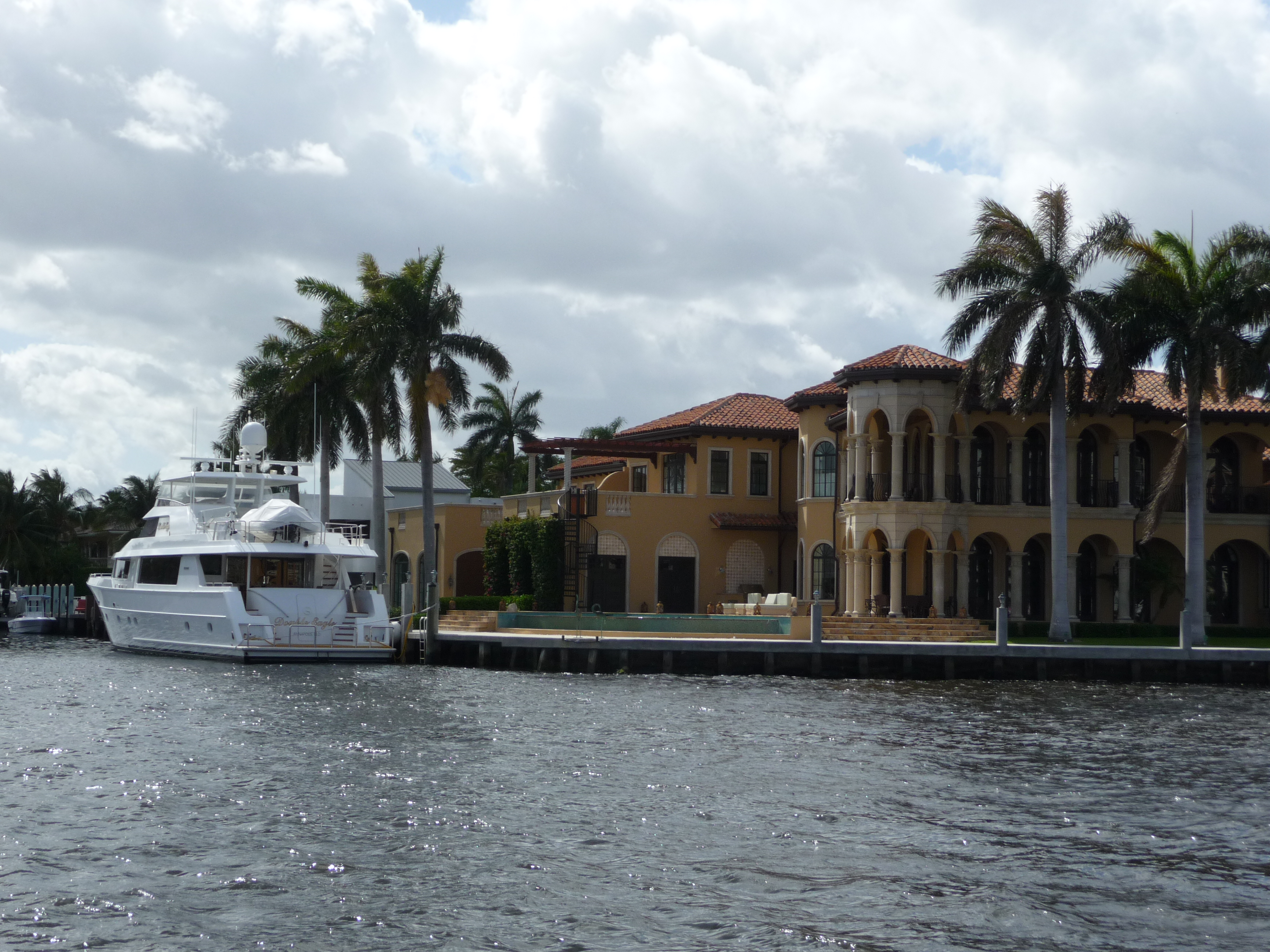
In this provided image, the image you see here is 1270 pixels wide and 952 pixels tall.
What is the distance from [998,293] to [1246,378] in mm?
7157

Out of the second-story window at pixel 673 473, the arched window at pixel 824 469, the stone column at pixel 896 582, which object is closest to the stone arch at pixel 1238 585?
the stone column at pixel 896 582

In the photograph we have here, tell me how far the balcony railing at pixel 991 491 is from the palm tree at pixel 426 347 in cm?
1624

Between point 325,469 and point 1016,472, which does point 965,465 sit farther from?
point 325,469

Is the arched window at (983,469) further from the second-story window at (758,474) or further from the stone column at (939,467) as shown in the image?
the second-story window at (758,474)

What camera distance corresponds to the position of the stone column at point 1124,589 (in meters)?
48.9

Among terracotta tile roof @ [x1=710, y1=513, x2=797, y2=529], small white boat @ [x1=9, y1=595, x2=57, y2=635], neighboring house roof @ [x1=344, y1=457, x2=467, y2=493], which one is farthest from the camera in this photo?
neighboring house roof @ [x1=344, y1=457, x2=467, y2=493]

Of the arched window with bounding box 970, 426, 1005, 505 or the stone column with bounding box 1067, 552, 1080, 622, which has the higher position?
the arched window with bounding box 970, 426, 1005, 505

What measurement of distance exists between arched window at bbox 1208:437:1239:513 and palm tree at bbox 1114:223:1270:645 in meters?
6.64

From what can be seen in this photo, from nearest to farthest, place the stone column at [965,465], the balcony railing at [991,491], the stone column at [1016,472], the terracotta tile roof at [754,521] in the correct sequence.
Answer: the stone column at [965,465] → the stone column at [1016,472] → the balcony railing at [991,491] → the terracotta tile roof at [754,521]

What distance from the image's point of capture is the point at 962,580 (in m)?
47.7

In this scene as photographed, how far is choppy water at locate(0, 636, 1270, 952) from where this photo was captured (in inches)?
532

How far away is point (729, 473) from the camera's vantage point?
54688 mm

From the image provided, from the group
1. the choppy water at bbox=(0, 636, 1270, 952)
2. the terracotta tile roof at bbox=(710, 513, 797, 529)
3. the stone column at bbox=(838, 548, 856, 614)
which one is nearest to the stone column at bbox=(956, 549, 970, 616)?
the stone column at bbox=(838, 548, 856, 614)

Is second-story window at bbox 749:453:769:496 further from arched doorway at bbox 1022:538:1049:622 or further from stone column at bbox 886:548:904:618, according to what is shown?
arched doorway at bbox 1022:538:1049:622
